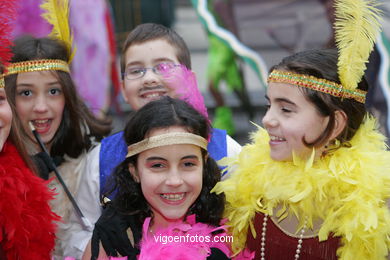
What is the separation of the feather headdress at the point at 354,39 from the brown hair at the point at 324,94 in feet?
0.18

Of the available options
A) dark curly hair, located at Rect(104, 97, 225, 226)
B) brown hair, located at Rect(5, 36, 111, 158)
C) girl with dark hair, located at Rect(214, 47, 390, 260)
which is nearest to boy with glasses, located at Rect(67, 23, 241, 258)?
brown hair, located at Rect(5, 36, 111, 158)

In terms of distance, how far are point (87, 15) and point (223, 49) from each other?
138 cm

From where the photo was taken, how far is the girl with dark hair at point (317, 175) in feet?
7.01

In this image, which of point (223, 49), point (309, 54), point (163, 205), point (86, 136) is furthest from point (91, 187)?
point (223, 49)

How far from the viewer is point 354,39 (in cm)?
215

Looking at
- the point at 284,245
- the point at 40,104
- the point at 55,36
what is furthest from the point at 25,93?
the point at 284,245

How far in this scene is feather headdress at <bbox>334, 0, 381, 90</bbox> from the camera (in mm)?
2150

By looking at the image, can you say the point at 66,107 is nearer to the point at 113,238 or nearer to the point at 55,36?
the point at 55,36

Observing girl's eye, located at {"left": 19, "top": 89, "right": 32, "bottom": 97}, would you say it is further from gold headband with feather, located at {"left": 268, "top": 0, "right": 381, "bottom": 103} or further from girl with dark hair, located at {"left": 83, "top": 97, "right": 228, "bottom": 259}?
gold headband with feather, located at {"left": 268, "top": 0, "right": 381, "bottom": 103}

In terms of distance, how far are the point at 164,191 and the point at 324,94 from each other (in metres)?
0.72

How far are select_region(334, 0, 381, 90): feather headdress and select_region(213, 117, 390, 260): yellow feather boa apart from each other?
0.87 ft

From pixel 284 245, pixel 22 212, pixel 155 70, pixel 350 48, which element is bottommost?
pixel 284 245

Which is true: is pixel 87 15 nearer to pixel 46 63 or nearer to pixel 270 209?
pixel 46 63

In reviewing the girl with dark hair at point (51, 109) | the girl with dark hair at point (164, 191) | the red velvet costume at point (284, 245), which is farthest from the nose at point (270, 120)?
the girl with dark hair at point (51, 109)
